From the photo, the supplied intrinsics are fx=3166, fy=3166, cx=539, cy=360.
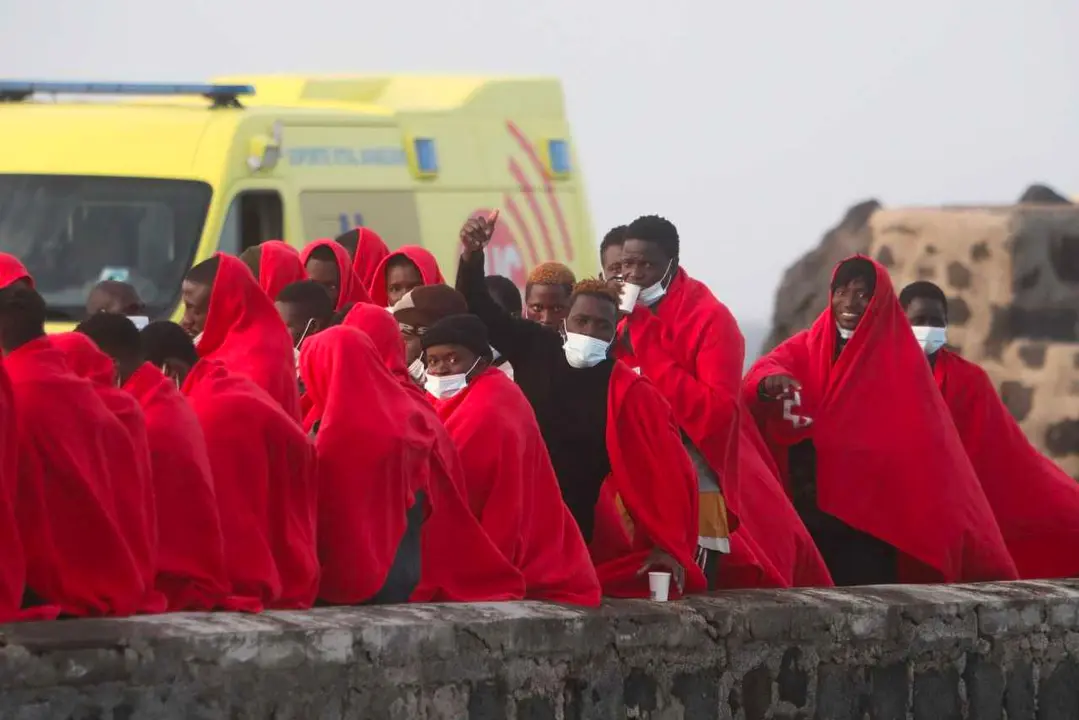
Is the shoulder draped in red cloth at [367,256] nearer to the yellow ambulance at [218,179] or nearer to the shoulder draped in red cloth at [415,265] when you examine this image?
the shoulder draped in red cloth at [415,265]

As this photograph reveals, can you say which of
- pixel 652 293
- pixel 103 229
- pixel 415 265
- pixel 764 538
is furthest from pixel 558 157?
pixel 652 293

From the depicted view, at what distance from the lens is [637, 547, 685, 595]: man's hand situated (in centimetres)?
912

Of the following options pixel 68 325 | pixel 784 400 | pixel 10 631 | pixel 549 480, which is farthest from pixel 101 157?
pixel 10 631

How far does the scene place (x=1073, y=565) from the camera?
11203 millimetres

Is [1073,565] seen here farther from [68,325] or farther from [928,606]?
[68,325]

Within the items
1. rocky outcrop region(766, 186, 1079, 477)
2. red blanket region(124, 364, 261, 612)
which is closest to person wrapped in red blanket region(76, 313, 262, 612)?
red blanket region(124, 364, 261, 612)

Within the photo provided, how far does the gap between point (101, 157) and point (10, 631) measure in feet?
22.2

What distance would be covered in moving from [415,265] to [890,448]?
171 cm

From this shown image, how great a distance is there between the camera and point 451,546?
28.3ft

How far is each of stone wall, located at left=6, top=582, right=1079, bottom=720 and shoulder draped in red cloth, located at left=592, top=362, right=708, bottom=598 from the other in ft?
0.89

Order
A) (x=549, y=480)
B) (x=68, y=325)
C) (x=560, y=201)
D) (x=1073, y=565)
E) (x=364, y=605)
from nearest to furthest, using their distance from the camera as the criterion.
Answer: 1. (x=364, y=605)
2. (x=549, y=480)
3. (x=1073, y=565)
4. (x=68, y=325)
5. (x=560, y=201)

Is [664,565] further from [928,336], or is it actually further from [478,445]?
[928,336]

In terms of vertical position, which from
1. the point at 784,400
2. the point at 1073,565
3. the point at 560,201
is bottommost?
the point at 1073,565

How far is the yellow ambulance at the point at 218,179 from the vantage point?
43.3ft
